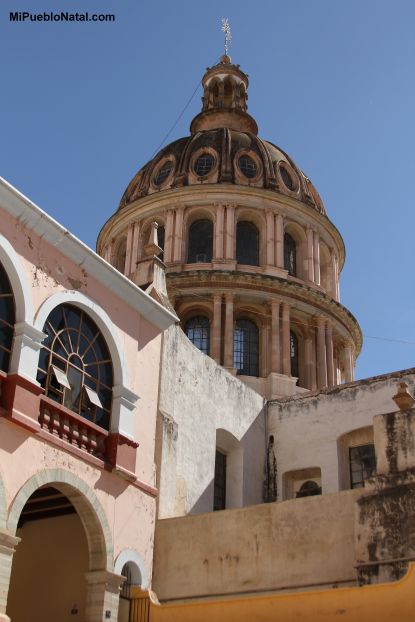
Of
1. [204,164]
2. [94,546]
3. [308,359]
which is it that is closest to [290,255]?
[308,359]

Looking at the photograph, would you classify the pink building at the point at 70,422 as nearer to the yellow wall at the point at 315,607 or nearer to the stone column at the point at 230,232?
the yellow wall at the point at 315,607

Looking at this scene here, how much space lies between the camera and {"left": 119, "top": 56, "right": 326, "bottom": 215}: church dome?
3712 centimetres

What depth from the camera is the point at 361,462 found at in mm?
24672

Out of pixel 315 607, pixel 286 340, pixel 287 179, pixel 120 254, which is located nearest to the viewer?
pixel 315 607

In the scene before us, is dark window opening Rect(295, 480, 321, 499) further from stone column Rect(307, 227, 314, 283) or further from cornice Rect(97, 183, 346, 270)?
cornice Rect(97, 183, 346, 270)

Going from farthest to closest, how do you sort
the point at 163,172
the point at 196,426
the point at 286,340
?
the point at 163,172, the point at 286,340, the point at 196,426

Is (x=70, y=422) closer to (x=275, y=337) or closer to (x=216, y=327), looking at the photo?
(x=216, y=327)

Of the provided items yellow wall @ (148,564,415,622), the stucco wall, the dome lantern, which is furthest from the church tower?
yellow wall @ (148,564,415,622)

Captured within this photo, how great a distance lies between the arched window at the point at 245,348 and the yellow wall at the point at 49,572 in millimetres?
14636

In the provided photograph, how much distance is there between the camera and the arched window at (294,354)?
3478cm

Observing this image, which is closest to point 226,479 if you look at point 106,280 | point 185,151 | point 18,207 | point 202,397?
point 202,397

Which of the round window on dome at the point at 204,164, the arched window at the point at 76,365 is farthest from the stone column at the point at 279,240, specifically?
the arched window at the point at 76,365

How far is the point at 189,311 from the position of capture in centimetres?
Result: 3475

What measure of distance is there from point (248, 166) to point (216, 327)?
28.1ft
